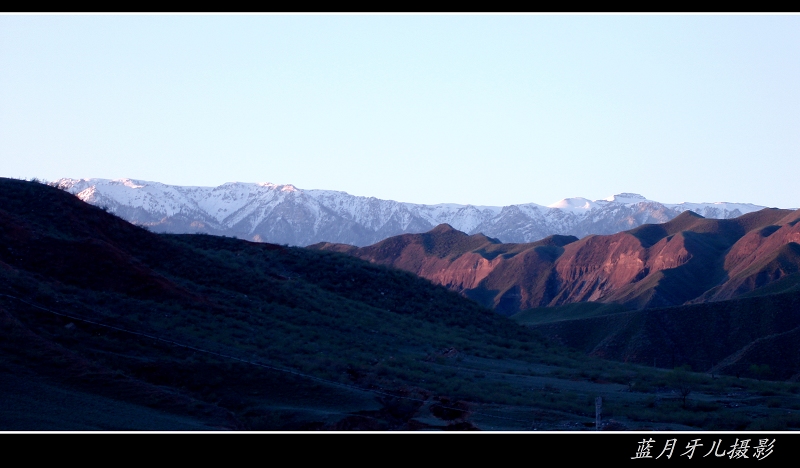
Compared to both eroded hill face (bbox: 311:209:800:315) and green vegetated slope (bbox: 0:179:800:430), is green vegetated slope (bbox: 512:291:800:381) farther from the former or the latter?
eroded hill face (bbox: 311:209:800:315)

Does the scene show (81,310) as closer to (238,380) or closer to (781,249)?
(238,380)

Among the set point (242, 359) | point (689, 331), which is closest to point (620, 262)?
point (689, 331)

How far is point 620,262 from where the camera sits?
10038 cm

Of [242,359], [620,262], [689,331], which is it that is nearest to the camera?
[242,359]

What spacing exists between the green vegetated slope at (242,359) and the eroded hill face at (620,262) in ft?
160

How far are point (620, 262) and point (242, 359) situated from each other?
85729 millimetres

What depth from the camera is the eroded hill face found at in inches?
3164

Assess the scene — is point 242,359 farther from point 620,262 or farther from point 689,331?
point 620,262

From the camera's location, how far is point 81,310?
22.0 meters

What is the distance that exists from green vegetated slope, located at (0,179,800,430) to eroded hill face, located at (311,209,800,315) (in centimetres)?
4890

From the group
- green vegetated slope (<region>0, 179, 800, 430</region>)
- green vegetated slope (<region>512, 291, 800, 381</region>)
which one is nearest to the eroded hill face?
green vegetated slope (<region>512, 291, 800, 381</region>)

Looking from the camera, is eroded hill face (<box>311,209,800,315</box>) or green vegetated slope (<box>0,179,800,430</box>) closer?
green vegetated slope (<box>0,179,800,430</box>)

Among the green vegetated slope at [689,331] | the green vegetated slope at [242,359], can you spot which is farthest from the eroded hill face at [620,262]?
the green vegetated slope at [242,359]
